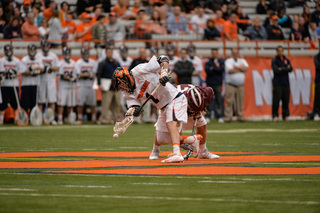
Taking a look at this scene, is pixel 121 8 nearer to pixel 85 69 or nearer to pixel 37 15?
pixel 37 15

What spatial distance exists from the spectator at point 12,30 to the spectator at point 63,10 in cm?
169

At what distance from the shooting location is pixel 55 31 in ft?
74.5

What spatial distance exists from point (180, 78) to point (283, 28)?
7.60m

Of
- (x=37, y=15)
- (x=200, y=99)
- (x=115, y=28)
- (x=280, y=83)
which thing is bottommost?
(x=280, y=83)

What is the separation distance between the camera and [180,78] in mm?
21375

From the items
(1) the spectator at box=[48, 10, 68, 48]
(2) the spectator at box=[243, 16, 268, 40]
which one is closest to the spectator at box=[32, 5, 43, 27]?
(1) the spectator at box=[48, 10, 68, 48]

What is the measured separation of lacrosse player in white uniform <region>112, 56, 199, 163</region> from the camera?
9.16 meters

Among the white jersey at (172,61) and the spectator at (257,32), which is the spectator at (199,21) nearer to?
the spectator at (257,32)

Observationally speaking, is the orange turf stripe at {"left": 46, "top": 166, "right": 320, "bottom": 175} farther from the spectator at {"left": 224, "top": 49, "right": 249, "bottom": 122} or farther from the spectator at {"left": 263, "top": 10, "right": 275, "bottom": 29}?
the spectator at {"left": 263, "top": 10, "right": 275, "bottom": 29}

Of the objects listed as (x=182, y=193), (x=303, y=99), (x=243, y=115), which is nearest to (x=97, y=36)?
(x=243, y=115)

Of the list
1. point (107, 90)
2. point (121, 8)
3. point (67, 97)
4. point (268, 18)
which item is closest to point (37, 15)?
point (121, 8)

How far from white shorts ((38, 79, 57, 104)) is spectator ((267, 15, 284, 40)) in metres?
9.26

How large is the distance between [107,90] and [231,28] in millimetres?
6715

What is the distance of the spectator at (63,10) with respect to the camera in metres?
23.3
